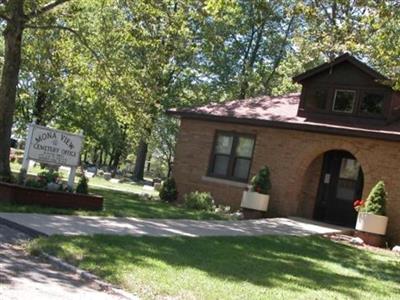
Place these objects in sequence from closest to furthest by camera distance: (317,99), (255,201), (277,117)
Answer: (255,201) → (317,99) → (277,117)

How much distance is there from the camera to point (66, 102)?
142ft

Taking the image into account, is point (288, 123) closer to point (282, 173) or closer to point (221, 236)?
point (282, 173)

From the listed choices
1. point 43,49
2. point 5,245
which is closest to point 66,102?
point 43,49

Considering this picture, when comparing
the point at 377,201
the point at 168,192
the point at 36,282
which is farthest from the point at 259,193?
the point at 36,282

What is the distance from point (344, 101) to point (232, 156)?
433 centimetres

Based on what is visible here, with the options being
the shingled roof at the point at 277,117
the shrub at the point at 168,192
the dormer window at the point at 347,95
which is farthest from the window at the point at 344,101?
the shrub at the point at 168,192

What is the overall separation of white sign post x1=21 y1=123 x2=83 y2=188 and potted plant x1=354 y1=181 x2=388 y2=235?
7866 millimetres

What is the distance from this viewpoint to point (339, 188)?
19.2 m

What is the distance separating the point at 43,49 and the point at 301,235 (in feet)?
38.6

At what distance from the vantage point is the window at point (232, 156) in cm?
2059

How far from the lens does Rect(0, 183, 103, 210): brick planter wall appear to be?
43.5 ft

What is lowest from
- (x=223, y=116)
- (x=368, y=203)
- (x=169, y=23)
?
(x=368, y=203)

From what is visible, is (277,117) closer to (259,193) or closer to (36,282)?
(259,193)

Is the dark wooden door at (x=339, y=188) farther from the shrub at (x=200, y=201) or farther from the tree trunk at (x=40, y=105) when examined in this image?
the tree trunk at (x=40, y=105)
